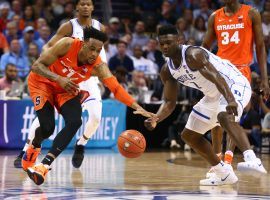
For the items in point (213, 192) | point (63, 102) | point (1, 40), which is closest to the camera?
point (213, 192)

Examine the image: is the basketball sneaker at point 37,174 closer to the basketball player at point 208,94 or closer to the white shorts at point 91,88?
the basketball player at point 208,94

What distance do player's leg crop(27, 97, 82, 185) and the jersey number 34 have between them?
2189 mm

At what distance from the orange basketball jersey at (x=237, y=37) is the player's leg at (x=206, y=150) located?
153 cm

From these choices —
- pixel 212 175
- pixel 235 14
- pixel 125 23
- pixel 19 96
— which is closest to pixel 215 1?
pixel 125 23

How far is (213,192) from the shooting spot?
7.38 metres

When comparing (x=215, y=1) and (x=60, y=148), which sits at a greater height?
(x=215, y=1)

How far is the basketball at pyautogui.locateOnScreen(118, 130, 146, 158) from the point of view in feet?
26.5

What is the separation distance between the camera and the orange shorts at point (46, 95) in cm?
817

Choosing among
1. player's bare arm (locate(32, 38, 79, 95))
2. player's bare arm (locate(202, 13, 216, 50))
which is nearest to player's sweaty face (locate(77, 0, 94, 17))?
player's bare arm (locate(202, 13, 216, 50))

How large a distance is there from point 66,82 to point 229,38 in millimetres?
2569

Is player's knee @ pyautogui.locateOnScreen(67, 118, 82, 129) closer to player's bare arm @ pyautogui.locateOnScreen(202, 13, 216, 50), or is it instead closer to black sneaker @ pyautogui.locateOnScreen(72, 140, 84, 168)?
black sneaker @ pyautogui.locateOnScreen(72, 140, 84, 168)

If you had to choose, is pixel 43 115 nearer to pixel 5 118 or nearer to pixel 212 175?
pixel 212 175

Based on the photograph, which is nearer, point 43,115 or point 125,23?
point 43,115

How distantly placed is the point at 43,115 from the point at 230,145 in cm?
233
